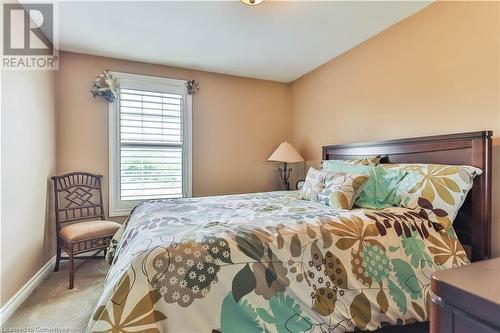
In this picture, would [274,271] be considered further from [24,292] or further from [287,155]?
[287,155]

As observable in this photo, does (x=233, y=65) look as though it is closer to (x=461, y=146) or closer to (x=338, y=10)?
(x=338, y=10)

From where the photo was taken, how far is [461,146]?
1853mm

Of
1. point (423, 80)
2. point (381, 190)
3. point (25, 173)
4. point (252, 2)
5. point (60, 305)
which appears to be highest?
point (252, 2)

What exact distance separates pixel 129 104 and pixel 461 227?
3.54 m

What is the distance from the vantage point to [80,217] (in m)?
2.99

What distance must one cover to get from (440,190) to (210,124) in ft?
9.07

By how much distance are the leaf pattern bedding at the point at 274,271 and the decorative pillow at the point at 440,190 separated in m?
0.11

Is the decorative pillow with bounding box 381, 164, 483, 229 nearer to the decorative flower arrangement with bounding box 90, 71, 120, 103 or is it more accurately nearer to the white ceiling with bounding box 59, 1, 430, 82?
the white ceiling with bounding box 59, 1, 430, 82

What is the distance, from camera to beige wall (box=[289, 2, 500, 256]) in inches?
71.7

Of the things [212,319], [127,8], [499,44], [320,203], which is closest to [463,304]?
[212,319]

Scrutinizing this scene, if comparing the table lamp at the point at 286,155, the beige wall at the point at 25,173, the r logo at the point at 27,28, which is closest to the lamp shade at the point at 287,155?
the table lamp at the point at 286,155

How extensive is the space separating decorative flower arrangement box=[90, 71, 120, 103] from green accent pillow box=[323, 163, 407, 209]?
287cm

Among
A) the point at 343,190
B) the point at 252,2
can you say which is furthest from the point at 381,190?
the point at 252,2

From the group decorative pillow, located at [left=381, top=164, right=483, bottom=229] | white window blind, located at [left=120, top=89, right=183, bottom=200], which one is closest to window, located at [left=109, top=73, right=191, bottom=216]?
white window blind, located at [left=120, top=89, right=183, bottom=200]
